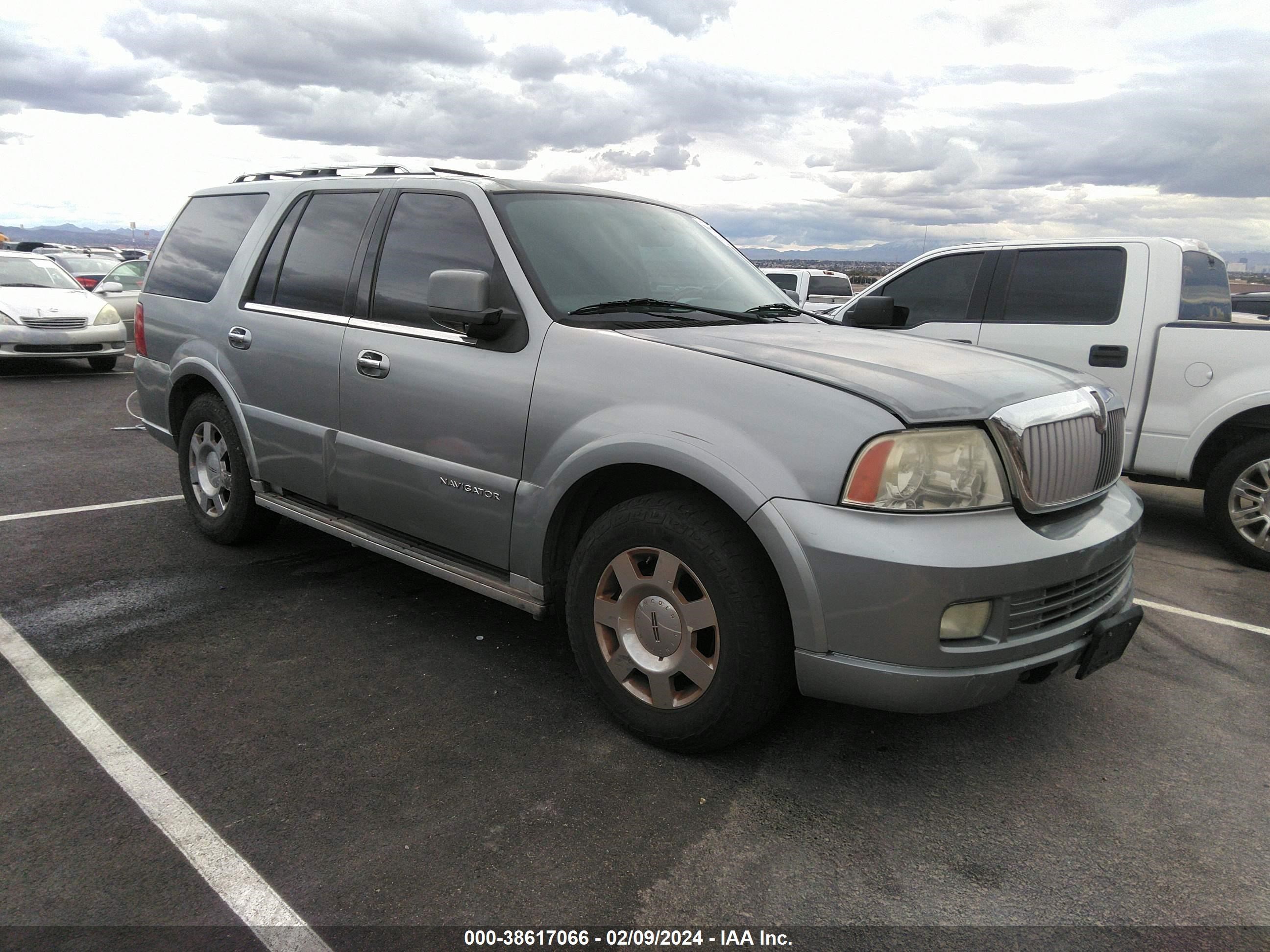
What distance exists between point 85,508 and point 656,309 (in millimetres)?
4286

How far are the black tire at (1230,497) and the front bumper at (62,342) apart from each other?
12.5 metres

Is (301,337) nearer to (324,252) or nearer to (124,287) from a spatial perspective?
(324,252)

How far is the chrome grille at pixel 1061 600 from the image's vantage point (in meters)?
2.63

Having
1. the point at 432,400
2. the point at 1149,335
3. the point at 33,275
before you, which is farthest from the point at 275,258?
the point at 33,275

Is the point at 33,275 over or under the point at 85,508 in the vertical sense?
over

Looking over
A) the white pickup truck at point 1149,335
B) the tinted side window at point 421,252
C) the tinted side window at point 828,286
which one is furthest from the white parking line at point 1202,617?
the tinted side window at point 828,286

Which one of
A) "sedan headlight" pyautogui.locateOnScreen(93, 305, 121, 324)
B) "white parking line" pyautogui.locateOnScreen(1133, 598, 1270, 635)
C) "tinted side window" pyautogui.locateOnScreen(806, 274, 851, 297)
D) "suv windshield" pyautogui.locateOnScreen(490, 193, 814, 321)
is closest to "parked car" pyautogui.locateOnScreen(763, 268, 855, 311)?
"tinted side window" pyautogui.locateOnScreen(806, 274, 851, 297)

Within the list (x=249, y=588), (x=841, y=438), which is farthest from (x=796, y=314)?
(x=249, y=588)

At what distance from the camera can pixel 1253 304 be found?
10.7m

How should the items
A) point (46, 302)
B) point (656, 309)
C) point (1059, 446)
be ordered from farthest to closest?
point (46, 302), point (656, 309), point (1059, 446)

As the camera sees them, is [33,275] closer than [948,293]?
No

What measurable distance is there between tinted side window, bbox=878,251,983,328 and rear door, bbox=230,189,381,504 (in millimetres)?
4217

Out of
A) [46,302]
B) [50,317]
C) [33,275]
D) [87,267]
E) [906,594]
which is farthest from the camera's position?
[87,267]

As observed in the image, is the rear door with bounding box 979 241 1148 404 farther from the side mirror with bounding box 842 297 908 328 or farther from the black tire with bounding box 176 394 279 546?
the black tire with bounding box 176 394 279 546
